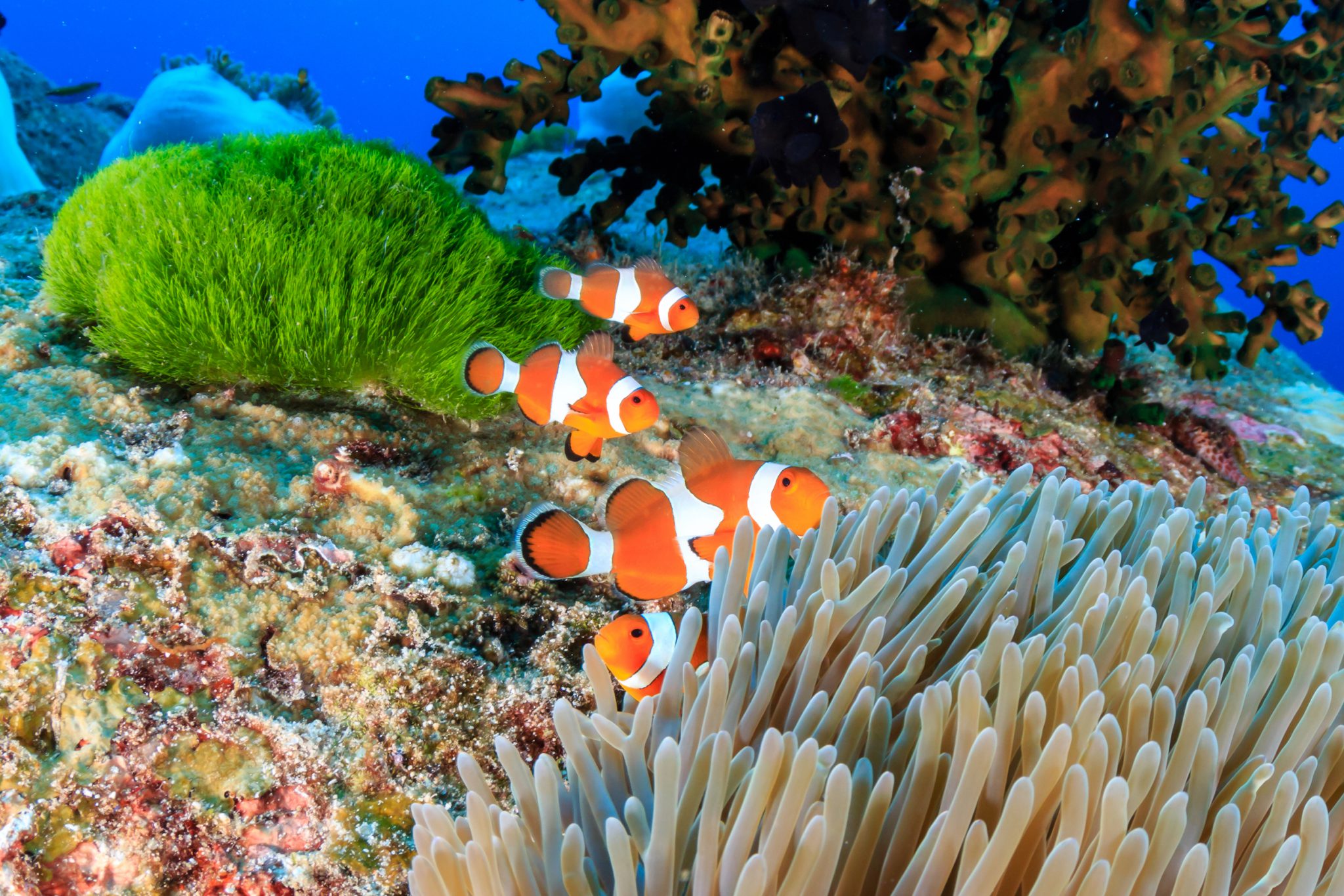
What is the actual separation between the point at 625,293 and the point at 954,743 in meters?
2.05

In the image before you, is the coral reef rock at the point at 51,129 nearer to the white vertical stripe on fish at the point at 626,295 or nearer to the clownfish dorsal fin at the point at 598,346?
the white vertical stripe on fish at the point at 626,295

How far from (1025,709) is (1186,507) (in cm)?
127

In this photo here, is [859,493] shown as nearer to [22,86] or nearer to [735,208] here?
[735,208]

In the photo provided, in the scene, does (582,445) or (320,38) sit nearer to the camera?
(582,445)

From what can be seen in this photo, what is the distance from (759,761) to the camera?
104 cm

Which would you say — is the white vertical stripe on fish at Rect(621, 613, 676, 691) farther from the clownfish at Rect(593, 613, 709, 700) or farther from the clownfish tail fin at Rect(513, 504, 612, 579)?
the clownfish tail fin at Rect(513, 504, 612, 579)

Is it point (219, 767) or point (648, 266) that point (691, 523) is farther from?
point (648, 266)

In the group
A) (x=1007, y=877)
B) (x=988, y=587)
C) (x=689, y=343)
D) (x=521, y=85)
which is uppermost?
(x=521, y=85)

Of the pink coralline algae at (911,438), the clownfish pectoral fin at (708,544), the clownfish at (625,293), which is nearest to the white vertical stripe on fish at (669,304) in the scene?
the clownfish at (625,293)

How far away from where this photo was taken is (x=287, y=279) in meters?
2.48

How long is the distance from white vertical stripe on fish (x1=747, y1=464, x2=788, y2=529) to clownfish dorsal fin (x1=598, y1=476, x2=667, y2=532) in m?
0.23

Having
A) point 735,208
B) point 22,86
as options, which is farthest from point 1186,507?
point 22,86

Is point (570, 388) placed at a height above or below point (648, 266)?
below

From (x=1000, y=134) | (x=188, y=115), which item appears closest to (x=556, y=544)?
(x=1000, y=134)
